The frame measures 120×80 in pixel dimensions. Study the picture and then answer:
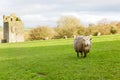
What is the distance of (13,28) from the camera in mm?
121938

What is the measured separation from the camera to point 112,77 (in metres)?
16.1

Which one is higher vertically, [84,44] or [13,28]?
[13,28]

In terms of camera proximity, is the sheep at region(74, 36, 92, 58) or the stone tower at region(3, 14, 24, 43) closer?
the sheep at region(74, 36, 92, 58)

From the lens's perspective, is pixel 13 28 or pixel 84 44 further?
pixel 13 28

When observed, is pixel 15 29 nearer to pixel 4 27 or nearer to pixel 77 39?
pixel 4 27

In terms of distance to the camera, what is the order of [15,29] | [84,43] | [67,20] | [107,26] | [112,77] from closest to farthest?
1. [112,77]
2. [84,43]
3. [107,26]
4. [67,20]
5. [15,29]

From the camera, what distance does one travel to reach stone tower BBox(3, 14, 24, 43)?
11950 cm

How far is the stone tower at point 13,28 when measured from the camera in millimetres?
119500

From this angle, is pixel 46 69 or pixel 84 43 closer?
pixel 46 69

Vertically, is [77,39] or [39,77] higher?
[77,39]

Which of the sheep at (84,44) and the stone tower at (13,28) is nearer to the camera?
the sheep at (84,44)

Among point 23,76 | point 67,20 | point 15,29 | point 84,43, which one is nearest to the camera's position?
point 23,76

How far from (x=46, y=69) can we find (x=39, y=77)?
230cm

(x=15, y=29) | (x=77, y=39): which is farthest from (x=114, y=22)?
(x=77, y=39)
